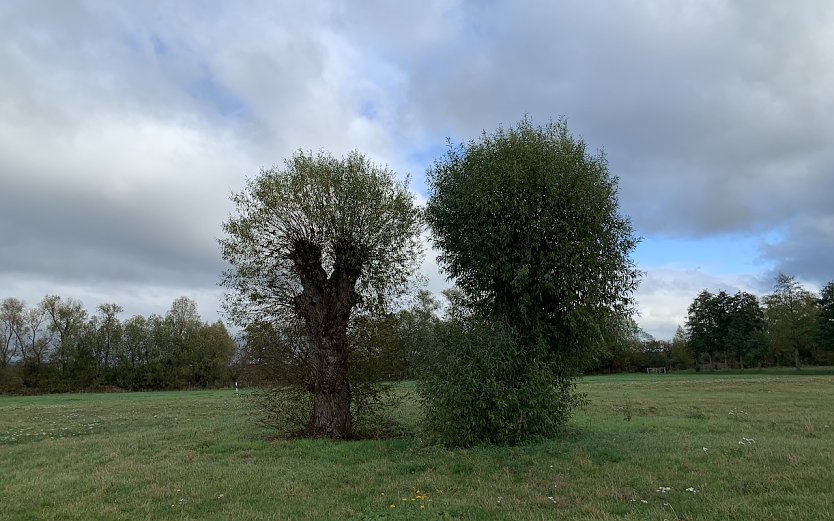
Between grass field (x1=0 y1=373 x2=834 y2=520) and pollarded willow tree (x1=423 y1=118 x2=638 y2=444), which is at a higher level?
pollarded willow tree (x1=423 y1=118 x2=638 y2=444)

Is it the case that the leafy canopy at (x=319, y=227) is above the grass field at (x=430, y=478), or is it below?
above

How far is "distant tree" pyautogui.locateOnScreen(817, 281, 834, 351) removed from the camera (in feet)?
263

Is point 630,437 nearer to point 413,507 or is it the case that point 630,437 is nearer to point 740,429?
point 740,429

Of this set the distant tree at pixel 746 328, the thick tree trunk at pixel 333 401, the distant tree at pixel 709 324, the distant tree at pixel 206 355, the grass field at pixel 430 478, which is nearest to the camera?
the grass field at pixel 430 478

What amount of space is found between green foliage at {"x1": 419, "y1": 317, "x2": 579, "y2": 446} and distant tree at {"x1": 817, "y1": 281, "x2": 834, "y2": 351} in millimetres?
86186

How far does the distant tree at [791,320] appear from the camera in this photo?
87.8 meters

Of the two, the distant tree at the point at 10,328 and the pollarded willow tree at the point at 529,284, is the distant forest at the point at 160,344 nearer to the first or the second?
the distant tree at the point at 10,328

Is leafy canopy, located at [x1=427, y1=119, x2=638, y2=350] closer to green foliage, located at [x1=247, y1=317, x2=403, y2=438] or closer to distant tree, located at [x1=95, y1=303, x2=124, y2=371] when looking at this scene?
green foliage, located at [x1=247, y1=317, x2=403, y2=438]

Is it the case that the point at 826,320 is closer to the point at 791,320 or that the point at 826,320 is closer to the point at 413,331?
the point at 791,320

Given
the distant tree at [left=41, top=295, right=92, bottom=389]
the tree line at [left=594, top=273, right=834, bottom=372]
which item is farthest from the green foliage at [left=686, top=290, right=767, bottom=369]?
the distant tree at [left=41, top=295, right=92, bottom=389]

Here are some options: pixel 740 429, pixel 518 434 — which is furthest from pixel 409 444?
pixel 740 429

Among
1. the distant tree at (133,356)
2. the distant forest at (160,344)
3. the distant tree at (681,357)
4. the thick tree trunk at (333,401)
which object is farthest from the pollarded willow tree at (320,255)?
the distant tree at (681,357)

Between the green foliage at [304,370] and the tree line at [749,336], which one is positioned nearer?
the green foliage at [304,370]

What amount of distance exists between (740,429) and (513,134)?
12.3m
